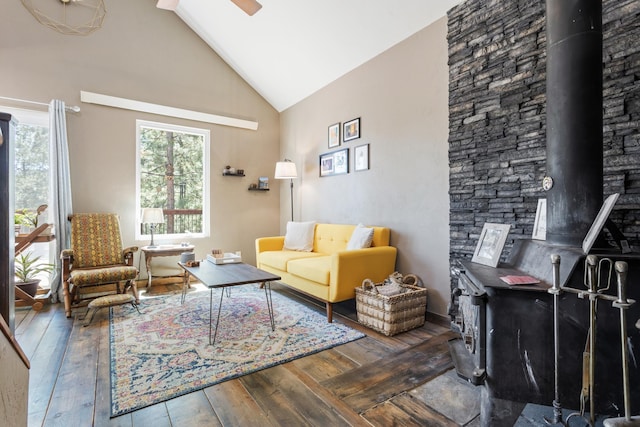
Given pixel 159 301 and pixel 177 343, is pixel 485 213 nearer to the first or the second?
pixel 177 343

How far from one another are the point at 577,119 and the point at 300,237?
3.19 m

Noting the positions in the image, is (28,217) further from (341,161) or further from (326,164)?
(341,161)

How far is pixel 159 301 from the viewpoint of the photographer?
3.55 m

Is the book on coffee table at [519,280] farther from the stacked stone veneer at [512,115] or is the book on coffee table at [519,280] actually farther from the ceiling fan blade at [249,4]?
the ceiling fan blade at [249,4]

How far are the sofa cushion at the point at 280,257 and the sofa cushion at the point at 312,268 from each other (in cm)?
16

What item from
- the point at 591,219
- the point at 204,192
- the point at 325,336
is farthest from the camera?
the point at 204,192

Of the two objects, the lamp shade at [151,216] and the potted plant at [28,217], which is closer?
the potted plant at [28,217]

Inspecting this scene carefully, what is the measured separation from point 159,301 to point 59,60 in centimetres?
313

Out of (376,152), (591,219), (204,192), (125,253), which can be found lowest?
(125,253)

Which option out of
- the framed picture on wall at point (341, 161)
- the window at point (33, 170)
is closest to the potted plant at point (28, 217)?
the window at point (33, 170)

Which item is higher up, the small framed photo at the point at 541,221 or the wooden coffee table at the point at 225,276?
the small framed photo at the point at 541,221

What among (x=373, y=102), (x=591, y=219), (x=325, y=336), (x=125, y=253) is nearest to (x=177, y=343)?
(x=325, y=336)

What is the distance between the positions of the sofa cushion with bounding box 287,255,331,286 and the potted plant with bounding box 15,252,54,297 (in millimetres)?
2689

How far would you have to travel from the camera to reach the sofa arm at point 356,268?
2.78 m
